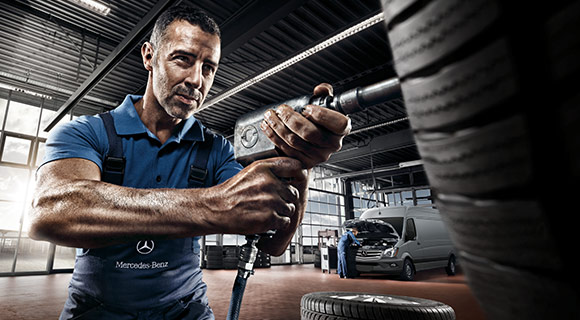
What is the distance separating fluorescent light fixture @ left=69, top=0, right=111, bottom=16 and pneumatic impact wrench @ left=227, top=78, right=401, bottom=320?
4803mm

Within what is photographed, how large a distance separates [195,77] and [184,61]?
8 cm

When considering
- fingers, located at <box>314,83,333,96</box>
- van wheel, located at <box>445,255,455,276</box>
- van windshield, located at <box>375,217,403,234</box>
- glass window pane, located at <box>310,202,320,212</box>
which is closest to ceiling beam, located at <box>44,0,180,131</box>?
fingers, located at <box>314,83,333,96</box>

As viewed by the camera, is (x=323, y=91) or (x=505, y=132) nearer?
(x=505, y=132)

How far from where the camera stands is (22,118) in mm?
7852

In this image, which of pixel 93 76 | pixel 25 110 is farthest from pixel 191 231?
pixel 25 110

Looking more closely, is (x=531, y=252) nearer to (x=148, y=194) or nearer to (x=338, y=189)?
(x=148, y=194)

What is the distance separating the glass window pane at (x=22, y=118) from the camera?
762cm

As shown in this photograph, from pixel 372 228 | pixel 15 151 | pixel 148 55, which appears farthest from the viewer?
pixel 372 228

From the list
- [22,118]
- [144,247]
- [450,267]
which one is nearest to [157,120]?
[144,247]

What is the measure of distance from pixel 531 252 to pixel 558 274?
0.05 feet

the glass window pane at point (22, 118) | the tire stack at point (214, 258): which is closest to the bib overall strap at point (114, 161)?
the glass window pane at point (22, 118)

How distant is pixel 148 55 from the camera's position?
140cm

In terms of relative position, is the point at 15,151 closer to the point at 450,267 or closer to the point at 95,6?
the point at 95,6

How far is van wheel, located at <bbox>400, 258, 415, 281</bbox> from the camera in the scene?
6.48m
